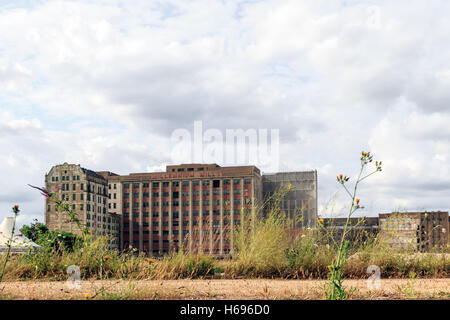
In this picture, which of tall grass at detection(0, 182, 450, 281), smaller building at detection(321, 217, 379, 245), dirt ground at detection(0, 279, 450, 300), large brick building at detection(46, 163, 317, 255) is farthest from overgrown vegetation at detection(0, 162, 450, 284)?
large brick building at detection(46, 163, 317, 255)

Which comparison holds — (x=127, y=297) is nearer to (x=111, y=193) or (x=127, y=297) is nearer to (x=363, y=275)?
(x=363, y=275)

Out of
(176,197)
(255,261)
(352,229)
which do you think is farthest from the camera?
(176,197)

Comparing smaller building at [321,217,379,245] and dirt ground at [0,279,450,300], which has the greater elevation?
smaller building at [321,217,379,245]

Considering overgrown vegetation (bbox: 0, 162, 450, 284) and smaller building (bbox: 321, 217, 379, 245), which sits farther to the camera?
overgrown vegetation (bbox: 0, 162, 450, 284)

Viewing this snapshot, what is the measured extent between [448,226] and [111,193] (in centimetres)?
8916

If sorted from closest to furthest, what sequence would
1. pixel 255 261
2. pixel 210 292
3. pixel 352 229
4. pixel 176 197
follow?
pixel 210 292 < pixel 352 229 < pixel 255 261 < pixel 176 197

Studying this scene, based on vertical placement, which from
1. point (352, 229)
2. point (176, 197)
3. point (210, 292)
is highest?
point (176, 197)

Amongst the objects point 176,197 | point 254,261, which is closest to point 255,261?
point 254,261

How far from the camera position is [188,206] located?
128250mm

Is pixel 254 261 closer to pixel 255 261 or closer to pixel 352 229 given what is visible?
pixel 255 261

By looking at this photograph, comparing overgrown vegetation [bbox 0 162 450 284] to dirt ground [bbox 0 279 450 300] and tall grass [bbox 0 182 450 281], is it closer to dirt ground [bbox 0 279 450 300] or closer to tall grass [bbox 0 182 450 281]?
tall grass [bbox 0 182 450 281]

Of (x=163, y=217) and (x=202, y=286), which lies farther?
(x=163, y=217)

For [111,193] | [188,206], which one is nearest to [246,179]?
[188,206]

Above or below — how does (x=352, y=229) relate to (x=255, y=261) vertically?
above
